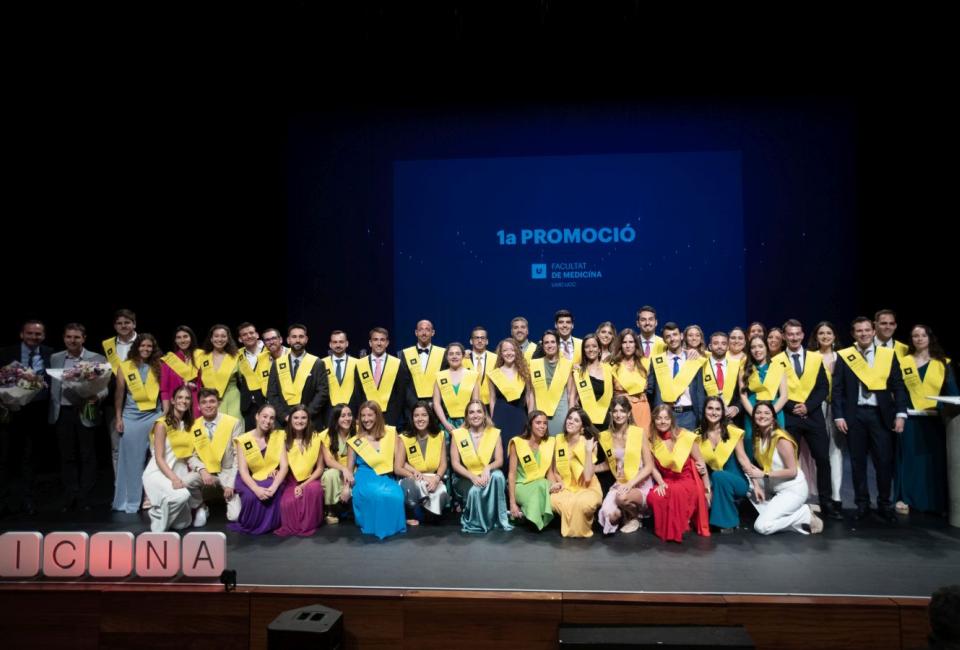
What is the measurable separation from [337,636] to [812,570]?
2.40 meters

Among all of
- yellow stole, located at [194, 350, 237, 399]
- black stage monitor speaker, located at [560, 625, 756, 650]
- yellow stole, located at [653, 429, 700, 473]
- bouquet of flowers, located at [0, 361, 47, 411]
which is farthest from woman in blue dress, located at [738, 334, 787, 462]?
bouquet of flowers, located at [0, 361, 47, 411]

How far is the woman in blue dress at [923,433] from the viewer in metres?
4.61

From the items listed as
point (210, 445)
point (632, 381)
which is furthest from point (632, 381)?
point (210, 445)

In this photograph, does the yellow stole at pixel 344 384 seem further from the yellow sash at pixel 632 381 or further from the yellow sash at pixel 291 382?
the yellow sash at pixel 632 381

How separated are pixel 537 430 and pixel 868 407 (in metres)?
2.22

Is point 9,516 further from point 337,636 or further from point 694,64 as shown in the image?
point 694,64

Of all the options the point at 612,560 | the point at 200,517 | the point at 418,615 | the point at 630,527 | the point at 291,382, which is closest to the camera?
the point at 418,615

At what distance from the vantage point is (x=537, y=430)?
4.46 m

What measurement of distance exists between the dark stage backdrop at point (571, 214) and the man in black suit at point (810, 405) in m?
2.10

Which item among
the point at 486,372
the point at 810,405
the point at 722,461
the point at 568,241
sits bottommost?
the point at 722,461

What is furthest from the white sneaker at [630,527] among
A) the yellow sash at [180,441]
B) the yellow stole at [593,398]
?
the yellow sash at [180,441]

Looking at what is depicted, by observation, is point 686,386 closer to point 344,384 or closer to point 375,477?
point 375,477

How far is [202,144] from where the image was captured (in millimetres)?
7016

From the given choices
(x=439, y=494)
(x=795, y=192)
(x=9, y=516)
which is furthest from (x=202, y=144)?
(x=795, y=192)
